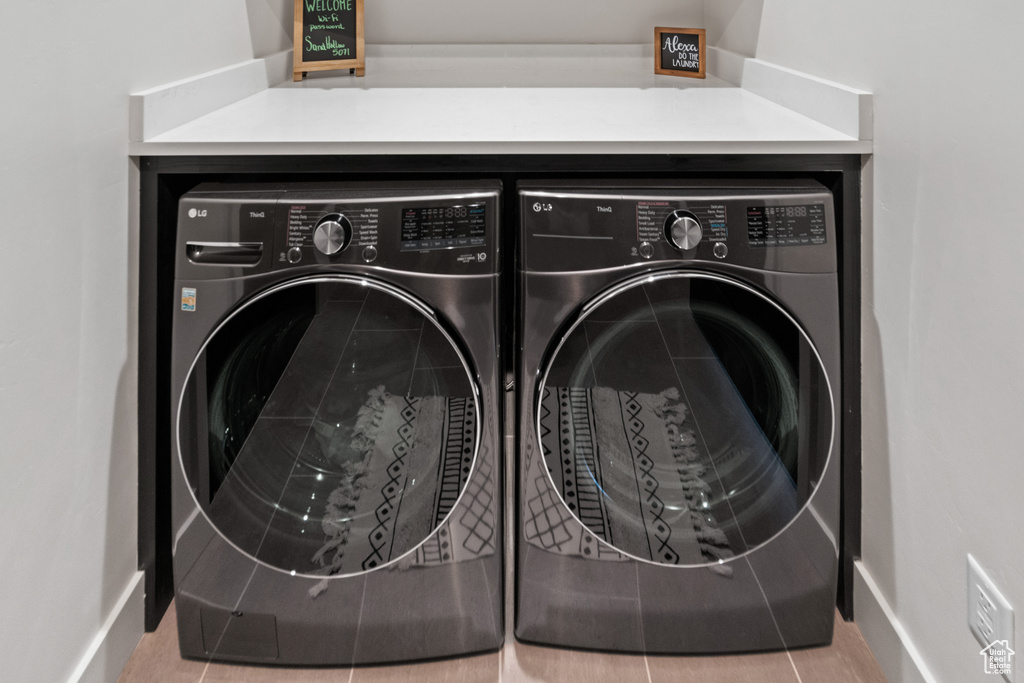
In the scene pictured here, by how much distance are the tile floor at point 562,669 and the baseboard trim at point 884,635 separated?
1.2 inches

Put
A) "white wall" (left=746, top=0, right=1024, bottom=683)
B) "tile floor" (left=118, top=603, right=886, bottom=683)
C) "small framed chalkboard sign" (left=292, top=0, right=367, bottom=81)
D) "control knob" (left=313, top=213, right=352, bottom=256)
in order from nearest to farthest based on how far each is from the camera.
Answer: "white wall" (left=746, top=0, right=1024, bottom=683) → "control knob" (left=313, top=213, right=352, bottom=256) → "tile floor" (left=118, top=603, right=886, bottom=683) → "small framed chalkboard sign" (left=292, top=0, right=367, bottom=81)

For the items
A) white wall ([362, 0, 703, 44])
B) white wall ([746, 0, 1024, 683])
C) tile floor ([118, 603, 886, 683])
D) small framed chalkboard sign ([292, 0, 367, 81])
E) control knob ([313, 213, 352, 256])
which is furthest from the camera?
white wall ([362, 0, 703, 44])

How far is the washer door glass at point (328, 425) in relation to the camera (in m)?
1.12

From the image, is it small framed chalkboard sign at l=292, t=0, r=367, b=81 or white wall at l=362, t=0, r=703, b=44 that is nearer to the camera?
small framed chalkboard sign at l=292, t=0, r=367, b=81

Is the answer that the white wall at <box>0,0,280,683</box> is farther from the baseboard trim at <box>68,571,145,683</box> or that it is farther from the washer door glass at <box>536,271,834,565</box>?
the washer door glass at <box>536,271,834,565</box>

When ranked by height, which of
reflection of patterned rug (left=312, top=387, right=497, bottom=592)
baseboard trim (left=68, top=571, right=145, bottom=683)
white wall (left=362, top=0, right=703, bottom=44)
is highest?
white wall (left=362, top=0, right=703, bottom=44)

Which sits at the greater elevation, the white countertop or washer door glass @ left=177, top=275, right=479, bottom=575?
the white countertop

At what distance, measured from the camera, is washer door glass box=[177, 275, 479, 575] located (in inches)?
44.0

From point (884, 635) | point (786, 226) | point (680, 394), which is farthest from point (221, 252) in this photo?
point (884, 635)

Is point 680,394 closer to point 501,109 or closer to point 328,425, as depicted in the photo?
point 328,425

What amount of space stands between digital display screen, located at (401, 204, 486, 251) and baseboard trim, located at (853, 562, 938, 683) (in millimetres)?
940

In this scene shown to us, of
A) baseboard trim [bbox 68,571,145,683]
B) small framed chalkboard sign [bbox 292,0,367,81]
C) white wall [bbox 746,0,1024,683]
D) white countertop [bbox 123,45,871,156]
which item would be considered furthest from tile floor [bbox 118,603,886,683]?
small framed chalkboard sign [bbox 292,0,367,81]

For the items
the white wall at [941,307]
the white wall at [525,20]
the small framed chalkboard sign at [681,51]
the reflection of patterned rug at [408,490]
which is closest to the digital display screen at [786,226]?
the white wall at [941,307]

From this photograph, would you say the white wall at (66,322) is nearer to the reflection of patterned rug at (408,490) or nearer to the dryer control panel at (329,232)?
the dryer control panel at (329,232)
